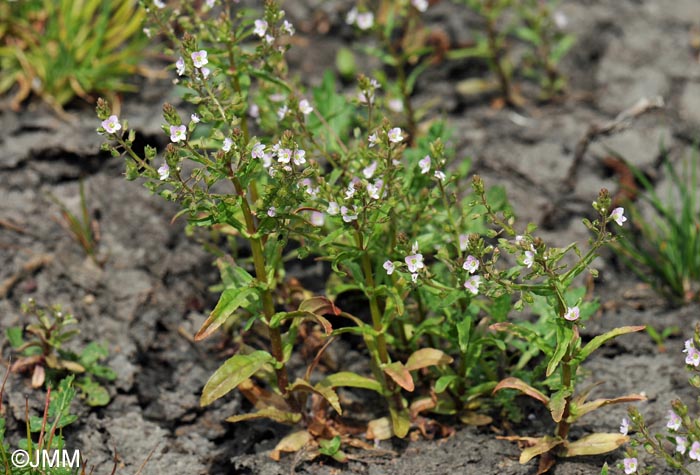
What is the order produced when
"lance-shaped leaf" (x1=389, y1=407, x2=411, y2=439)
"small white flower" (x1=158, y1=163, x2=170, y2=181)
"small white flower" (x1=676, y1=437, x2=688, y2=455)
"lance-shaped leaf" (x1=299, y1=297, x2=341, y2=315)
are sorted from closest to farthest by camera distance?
"small white flower" (x1=676, y1=437, x2=688, y2=455) < "small white flower" (x1=158, y1=163, x2=170, y2=181) < "lance-shaped leaf" (x1=299, y1=297, x2=341, y2=315) < "lance-shaped leaf" (x1=389, y1=407, x2=411, y2=439)

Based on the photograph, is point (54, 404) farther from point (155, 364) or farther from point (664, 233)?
point (664, 233)

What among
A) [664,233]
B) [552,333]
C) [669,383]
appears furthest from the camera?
[664,233]

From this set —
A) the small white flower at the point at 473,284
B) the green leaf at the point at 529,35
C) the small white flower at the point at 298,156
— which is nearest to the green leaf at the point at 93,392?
the small white flower at the point at 298,156

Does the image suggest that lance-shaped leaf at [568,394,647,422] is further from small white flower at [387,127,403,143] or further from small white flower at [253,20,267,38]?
small white flower at [253,20,267,38]

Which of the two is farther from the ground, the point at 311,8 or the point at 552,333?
the point at 311,8

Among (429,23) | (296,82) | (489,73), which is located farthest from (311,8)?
(296,82)

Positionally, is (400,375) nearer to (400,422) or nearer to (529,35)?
(400,422)

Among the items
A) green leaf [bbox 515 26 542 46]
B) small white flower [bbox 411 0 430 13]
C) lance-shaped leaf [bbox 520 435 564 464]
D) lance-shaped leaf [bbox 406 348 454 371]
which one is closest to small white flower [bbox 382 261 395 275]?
lance-shaped leaf [bbox 406 348 454 371]
